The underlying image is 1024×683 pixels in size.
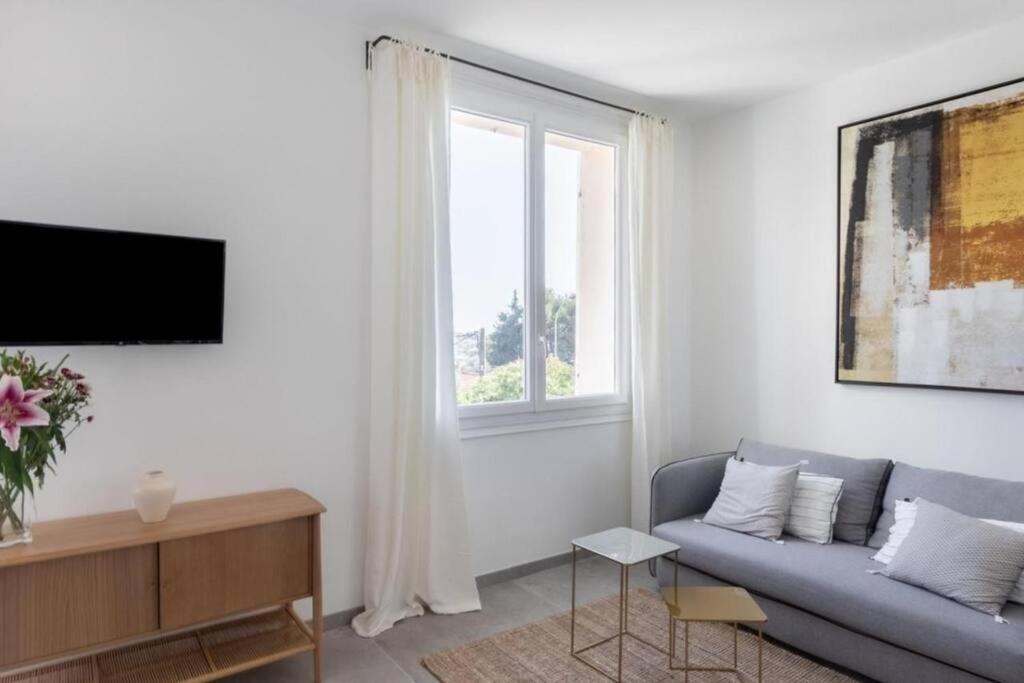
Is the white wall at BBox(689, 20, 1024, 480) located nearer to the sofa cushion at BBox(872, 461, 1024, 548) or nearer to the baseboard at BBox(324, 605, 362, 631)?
the sofa cushion at BBox(872, 461, 1024, 548)

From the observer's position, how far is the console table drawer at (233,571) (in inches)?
86.4

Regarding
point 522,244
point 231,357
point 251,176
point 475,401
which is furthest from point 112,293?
point 522,244

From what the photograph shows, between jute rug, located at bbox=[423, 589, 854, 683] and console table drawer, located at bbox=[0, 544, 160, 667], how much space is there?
44.5 inches

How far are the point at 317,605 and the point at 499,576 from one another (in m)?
1.26

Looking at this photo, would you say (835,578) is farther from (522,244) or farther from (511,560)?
(522,244)

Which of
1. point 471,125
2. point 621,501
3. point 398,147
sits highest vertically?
point 471,125

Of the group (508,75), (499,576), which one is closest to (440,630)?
(499,576)

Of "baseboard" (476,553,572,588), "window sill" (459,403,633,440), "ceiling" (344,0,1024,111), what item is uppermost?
"ceiling" (344,0,1024,111)

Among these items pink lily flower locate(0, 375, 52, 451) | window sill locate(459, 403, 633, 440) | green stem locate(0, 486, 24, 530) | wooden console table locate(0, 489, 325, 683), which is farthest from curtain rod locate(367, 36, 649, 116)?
green stem locate(0, 486, 24, 530)

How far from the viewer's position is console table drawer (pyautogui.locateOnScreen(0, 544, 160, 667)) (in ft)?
6.36

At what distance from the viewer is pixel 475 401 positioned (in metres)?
3.43

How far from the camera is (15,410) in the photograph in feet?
6.23

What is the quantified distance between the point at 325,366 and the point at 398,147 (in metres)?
1.09

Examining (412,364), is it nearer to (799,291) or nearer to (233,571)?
(233,571)
